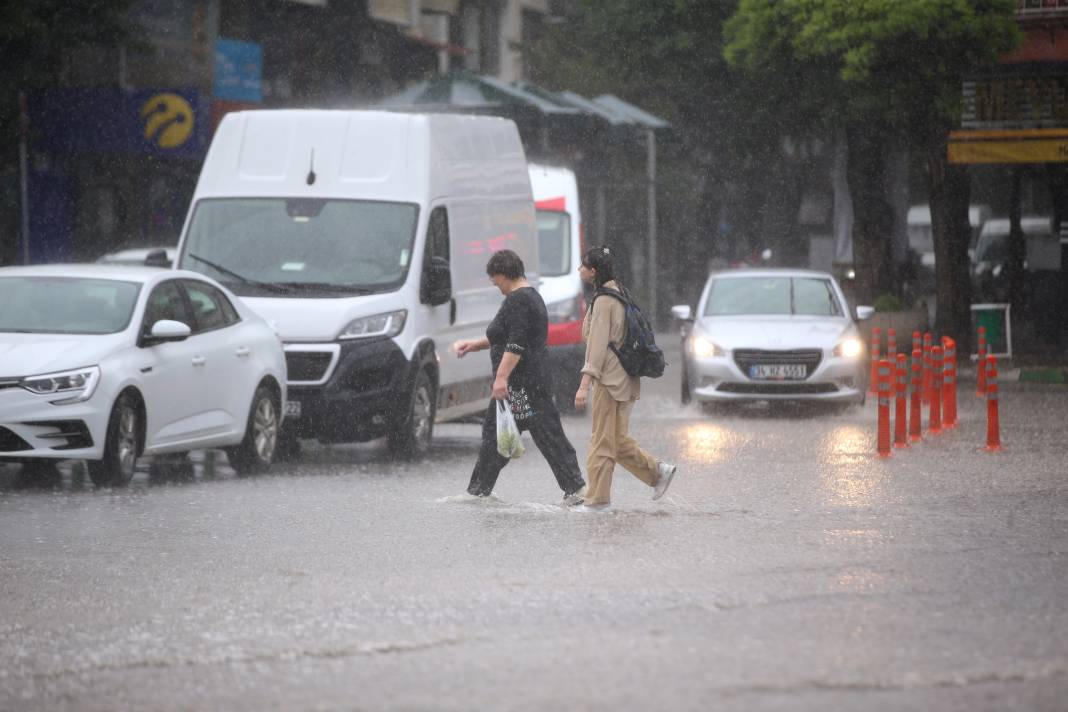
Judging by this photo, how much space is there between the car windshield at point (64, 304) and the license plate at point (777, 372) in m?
8.45

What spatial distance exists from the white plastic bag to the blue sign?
879 inches

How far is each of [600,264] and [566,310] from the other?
9688 millimetres

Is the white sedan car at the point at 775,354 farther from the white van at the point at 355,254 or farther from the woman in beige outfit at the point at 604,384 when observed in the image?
the woman in beige outfit at the point at 604,384

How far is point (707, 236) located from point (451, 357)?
28385 millimetres

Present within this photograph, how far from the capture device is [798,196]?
4347 cm

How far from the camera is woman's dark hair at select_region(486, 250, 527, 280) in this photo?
1266cm

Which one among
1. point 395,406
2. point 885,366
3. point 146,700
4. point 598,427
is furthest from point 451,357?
point 146,700

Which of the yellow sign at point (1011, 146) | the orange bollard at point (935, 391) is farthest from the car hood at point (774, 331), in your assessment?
the yellow sign at point (1011, 146)

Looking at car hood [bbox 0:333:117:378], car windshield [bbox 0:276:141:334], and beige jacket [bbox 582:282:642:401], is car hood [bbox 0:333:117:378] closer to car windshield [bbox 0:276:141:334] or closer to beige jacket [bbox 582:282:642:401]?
car windshield [bbox 0:276:141:334]

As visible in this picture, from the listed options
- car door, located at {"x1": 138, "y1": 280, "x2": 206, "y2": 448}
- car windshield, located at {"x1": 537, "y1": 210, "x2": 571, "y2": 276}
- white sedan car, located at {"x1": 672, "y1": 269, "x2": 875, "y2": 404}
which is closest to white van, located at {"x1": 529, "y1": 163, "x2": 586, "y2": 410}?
car windshield, located at {"x1": 537, "y1": 210, "x2": 571, "y2": 276}

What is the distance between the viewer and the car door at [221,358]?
14.9 m

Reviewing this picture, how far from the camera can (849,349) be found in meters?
21.6

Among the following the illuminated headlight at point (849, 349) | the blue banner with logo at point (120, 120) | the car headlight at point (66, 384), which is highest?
the blue banner with logo at point (120, 120)

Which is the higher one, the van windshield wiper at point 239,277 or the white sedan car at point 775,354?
the van windshield wiper at point 239,277
